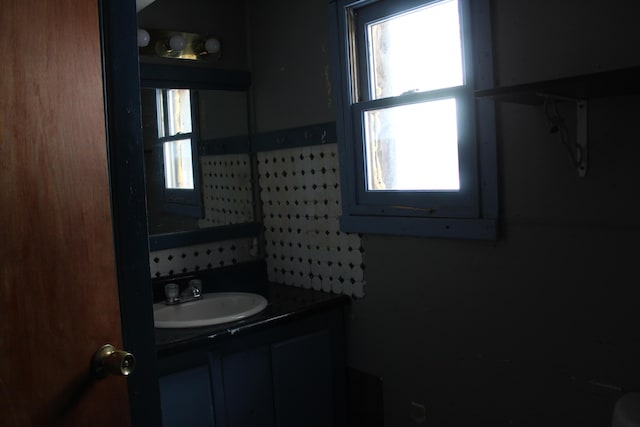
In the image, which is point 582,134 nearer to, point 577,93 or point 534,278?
point 577,93

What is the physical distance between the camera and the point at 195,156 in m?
2.44

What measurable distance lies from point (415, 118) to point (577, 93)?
2.13ft

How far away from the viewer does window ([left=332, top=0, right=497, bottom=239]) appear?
1771 mm

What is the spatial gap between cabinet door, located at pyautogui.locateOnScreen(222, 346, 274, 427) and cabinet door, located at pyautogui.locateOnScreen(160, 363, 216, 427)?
7 centimetres

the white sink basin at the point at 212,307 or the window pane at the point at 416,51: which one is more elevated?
the window pane at the point at 416,51

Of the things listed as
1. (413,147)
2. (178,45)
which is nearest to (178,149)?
(178,45)

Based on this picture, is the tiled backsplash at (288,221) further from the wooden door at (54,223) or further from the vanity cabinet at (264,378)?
the wooden door at (54,223)

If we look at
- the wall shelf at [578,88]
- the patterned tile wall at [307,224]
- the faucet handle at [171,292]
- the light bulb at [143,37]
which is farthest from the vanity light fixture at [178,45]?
the wall shelf at [578,88]

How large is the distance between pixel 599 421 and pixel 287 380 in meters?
1.04

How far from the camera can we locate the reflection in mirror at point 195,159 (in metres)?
2.31

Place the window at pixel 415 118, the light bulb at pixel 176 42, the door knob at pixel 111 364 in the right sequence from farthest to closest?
1. the light bulb at pixel 176 42
2. the window at pixel 415 118
3. the door knob at pixel 111 364

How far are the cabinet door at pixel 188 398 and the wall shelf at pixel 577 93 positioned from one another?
123cm

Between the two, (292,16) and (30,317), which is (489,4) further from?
(30,317)

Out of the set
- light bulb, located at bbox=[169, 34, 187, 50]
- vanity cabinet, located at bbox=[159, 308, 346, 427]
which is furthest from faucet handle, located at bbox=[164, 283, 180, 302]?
light bulb, located at bbox=[169, 34, 187, 50]
